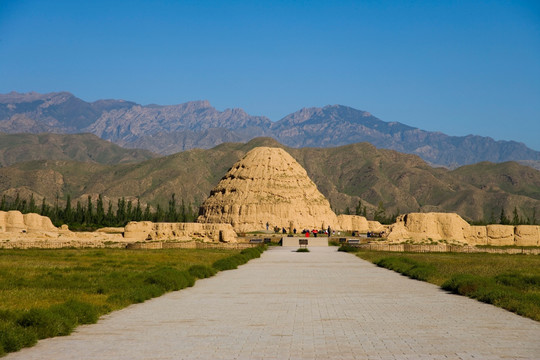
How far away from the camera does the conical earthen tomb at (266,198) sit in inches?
3824

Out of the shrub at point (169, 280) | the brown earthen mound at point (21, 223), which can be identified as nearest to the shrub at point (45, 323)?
the shrub at point (169, 280)

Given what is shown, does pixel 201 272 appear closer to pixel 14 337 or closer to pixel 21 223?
pixel 14 337

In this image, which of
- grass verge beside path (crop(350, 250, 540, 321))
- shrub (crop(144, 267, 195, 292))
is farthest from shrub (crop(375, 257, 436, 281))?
shrub (crop(144, 267, 195, 292))

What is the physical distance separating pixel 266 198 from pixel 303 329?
87797mm

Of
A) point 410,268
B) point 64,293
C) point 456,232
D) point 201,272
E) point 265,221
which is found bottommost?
point 64,293

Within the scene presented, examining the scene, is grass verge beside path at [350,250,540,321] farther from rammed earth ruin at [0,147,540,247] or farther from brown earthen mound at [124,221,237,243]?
brown earthen mound at [124,221,237,243]

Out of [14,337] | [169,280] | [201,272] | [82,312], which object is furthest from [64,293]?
[201,272]

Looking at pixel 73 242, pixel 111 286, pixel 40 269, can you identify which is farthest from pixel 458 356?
pixel 73 242

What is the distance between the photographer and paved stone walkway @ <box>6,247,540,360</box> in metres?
10.0

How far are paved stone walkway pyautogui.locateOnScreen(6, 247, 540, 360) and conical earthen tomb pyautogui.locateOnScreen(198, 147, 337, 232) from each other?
76341 mm

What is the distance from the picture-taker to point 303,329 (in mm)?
12336

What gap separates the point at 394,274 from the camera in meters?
26.8

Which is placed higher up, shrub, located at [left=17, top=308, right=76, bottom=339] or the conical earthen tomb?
the conical earthen tomb

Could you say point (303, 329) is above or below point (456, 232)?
below
